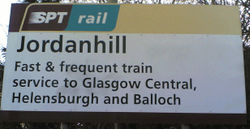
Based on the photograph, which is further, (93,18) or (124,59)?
(93,18)

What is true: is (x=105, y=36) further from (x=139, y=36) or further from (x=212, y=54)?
(x=212, y=54)

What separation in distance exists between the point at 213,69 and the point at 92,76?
1965mm

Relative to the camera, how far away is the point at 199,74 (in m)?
4.82

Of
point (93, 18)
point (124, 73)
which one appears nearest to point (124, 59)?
point (124, 73)

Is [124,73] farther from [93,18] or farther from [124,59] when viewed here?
[93,18]

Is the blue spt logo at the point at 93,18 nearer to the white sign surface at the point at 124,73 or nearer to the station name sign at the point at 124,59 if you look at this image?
the station name sign at the point at 124,59

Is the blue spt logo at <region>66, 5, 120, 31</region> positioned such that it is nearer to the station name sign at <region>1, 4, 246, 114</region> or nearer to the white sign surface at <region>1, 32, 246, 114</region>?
the station name sign at <region>1, 4, 246, 114</region>

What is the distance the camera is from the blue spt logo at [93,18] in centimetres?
503

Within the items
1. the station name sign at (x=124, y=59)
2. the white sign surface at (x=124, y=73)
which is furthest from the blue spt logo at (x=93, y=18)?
the white sign surface at (x=124, y=73)

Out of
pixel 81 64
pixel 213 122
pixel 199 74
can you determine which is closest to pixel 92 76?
pixel 81 64

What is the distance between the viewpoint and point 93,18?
16.7 ft

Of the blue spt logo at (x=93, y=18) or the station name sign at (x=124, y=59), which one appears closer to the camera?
the station name sign at (x=124, y=59)

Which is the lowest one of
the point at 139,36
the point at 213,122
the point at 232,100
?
the point at 213,122

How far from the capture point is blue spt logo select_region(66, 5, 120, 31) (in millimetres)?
5031
